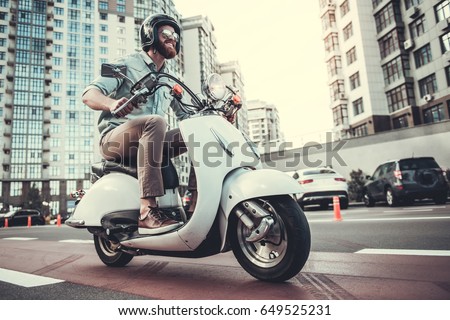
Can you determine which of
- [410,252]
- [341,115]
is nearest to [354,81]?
[341,115]

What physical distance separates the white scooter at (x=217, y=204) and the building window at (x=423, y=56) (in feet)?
82.6

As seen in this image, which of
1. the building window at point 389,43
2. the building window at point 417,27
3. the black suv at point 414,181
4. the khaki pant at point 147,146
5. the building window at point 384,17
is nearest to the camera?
the khaki pant at point 147,146

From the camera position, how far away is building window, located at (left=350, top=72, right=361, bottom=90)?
27130 mm

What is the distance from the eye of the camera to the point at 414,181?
27.4 feet

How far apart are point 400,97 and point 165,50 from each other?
25.6 meters

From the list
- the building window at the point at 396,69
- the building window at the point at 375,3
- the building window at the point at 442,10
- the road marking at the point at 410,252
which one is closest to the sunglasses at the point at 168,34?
the road marking at the point at 410,252

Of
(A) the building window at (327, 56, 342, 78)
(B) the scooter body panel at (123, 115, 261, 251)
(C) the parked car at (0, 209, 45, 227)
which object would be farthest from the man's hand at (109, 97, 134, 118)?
(A) the building window at (327, 56, 342, 78)

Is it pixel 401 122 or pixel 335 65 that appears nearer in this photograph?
pixel 401 122

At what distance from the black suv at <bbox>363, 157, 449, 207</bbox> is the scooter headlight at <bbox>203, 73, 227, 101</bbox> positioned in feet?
24.9

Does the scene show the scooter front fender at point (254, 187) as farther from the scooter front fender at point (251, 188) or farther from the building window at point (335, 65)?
the building window at point (335, 65)

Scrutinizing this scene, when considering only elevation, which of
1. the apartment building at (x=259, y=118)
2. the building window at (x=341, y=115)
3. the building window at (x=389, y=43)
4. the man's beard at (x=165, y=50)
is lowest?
the man's beard at (x=165, y=50)

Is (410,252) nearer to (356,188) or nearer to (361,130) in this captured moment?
(356,188)

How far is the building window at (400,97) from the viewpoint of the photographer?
77.2 ft
